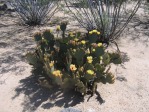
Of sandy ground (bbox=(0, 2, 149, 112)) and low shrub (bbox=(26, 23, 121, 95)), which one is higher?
low shrub (bbox=(26, 23, 121, 95))

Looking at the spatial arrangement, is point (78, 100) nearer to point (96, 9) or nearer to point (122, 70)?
point (122, 70)

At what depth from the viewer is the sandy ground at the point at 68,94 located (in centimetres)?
394

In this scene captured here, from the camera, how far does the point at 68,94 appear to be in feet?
13.6

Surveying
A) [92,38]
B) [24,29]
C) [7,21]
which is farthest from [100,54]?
[7,21]

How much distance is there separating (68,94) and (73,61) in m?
0.54

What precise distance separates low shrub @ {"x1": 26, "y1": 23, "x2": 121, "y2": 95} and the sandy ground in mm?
192

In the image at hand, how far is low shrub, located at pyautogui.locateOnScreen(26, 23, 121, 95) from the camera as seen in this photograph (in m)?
4.00

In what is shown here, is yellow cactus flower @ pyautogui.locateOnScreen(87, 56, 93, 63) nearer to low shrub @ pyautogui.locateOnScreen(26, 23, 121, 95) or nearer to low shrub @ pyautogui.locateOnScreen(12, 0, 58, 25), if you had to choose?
low shrub @ pyautogui.locateOnScreen(26, 23, 121, 95)

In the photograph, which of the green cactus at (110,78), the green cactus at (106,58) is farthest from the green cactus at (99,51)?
the green cactus at (110,78)

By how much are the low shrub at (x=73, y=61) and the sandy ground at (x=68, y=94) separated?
0.19 metres

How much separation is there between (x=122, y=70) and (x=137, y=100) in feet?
2.76

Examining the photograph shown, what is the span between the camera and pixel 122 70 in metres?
4.88

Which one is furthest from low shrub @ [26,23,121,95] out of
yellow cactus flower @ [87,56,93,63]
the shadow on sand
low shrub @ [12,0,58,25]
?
low shrub @ [12,0,58,25]

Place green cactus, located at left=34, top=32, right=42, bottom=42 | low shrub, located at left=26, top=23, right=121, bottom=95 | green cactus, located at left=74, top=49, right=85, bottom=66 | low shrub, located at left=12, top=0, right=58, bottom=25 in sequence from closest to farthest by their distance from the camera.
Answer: low shrub, located at left=26, top=23, right=121, bottom=95 < green cactus, located at left=74, top=49, right=85, bottom=66 < green cactus, located at left=34, top=32, right=42, bottom=42 < low shrub, located at left=12, top=0, right=58, bottom=25
